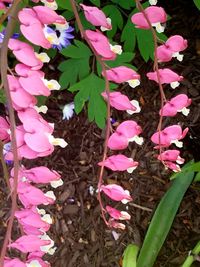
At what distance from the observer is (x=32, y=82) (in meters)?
1.08

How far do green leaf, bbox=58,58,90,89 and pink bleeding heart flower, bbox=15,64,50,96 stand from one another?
26.2 inches

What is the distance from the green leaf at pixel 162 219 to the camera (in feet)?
6.02

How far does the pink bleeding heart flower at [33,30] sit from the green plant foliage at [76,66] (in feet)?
2.13

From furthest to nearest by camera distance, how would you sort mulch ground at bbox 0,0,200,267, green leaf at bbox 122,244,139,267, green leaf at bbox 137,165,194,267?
1. mulch ground at bbox 0,0,200,267
2. green leaf at bbox 137,165,194,267
3. green leaf at bbox 122,244,139,267

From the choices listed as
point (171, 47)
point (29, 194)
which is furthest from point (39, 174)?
point (171, 47)

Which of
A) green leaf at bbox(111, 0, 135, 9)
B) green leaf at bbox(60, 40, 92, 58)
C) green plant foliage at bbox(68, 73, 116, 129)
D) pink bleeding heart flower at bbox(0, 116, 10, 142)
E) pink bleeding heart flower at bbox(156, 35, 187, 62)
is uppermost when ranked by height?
pink bleeding heart flower at bbox(156, 35, 187, 62)

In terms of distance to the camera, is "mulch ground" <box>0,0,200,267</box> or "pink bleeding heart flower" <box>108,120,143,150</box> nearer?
"pink bleeding heart flower" <box>108,120,143,150</box>

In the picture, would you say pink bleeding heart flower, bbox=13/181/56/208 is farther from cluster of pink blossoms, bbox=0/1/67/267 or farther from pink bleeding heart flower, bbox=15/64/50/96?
pink bleeding heart flower, bbox=15/64/50/96

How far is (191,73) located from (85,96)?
0.58m

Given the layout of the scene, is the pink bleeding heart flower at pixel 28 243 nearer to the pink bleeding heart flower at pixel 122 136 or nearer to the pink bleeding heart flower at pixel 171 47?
the pink bleeding heart flower at pixel 122 136

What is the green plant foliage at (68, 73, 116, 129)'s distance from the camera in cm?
172

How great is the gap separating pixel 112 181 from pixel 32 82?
3.37 ft

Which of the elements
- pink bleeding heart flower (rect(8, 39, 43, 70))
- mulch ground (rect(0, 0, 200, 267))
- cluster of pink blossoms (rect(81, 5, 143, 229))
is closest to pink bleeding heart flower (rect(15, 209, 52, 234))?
cluster of pink blossoms (rect(81, 5, 143, 229))

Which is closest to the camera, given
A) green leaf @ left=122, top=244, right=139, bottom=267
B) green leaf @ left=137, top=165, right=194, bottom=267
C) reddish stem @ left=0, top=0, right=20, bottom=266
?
reddish stem @ left=0, top=0, right=20, bottom=266
